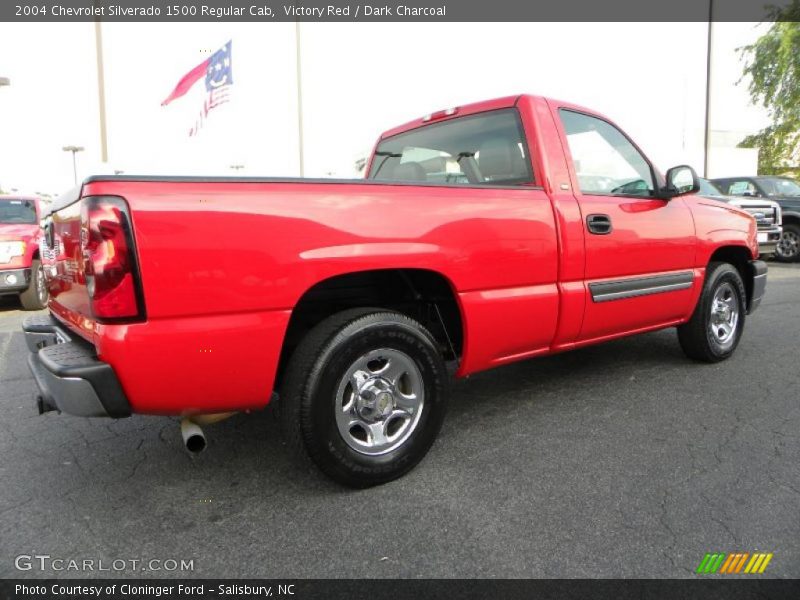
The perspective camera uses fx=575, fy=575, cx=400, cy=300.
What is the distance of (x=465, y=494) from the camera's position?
2.48 m

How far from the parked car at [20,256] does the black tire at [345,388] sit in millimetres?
6796

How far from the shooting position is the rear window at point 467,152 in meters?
3.31

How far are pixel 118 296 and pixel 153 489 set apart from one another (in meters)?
1.05

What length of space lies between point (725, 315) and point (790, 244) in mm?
9333

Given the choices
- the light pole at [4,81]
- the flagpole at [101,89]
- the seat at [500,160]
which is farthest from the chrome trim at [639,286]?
the light pole at [4,81]

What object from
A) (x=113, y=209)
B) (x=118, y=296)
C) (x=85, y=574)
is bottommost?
(x=85, y=574)

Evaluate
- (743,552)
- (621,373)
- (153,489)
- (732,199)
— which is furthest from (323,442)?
(732,199)

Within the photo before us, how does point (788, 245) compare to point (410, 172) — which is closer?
point (410, 172)

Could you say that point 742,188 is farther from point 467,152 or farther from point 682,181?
point 467,152

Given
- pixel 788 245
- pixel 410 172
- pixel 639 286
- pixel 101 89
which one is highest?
pixel 101 89

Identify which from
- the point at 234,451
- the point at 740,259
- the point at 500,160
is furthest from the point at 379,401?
the point at 740,259
